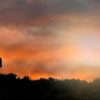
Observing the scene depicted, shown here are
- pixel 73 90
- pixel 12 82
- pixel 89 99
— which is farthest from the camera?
pixel 12 82

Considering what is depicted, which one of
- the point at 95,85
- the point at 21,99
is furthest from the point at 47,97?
the point at 95,85

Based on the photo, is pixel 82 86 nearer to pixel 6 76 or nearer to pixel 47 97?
pixel 47 97

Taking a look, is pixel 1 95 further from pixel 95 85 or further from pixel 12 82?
pixel 95 85

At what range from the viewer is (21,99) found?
4812cm

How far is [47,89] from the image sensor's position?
2018 inches

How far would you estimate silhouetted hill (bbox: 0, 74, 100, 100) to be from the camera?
48.3 metres

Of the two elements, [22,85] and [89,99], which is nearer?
[89,99]

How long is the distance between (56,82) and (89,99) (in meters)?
7.07

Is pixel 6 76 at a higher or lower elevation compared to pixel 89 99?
higher

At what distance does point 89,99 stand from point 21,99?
7020mm

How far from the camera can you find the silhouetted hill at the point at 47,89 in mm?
48344

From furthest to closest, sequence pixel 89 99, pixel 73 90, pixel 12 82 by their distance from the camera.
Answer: pixel 12 82 < pixel 73 90 < pixel 89 99

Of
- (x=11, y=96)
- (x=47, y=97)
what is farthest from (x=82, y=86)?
(x=11, y=96)

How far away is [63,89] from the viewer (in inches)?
2002
